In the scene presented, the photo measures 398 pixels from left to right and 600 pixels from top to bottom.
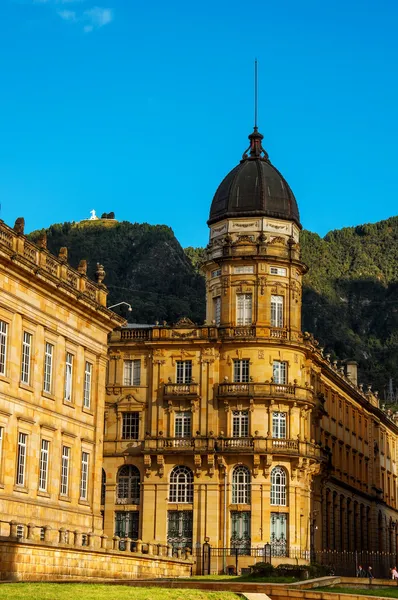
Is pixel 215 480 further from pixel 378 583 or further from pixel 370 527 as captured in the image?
pixel 370 527

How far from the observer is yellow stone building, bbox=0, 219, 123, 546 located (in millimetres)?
50531

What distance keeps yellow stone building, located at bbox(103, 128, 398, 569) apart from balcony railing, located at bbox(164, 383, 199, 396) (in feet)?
0.29

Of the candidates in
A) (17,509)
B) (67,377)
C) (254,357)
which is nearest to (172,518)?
(254,357)

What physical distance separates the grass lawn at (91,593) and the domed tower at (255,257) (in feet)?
155

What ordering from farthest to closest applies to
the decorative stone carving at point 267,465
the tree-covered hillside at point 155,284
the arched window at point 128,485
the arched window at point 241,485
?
the tree-covered hillside at point 155,284 < the arched window at point 128,485 < the arched window at point 241,485 < the decorative stone carving at point 267,465

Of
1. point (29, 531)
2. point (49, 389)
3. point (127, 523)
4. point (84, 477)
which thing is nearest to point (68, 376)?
point (49, 389)

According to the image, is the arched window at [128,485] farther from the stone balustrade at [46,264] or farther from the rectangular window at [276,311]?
the stone balustrade at [46,264]

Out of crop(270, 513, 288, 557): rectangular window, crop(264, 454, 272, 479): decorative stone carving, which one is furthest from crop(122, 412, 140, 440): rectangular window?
crop(270, 513, 288, 557): rectangular window

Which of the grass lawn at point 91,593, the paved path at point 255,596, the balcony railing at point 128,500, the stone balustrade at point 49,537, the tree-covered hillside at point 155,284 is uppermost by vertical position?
the tree-covered hillside at point 155,284

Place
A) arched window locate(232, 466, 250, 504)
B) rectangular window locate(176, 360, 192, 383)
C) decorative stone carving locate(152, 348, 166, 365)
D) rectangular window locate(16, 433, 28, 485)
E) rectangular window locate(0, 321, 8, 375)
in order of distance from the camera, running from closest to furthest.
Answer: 1. rectangular window locate(0, 321, 8, 375)
2. rectangular window locate(16, 433, 28, 485)
3. arched window locate(232, 466, 250, 504)
4. rectangular window locate(176, 360, 192, 383)
5. decorative stone carving locate(152, 348, 166, 365)

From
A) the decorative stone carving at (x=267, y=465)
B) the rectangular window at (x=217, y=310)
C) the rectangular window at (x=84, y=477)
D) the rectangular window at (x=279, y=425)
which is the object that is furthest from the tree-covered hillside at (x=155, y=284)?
the rectangular window at (x=84, y=477)

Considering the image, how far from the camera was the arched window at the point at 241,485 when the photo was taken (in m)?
78.7

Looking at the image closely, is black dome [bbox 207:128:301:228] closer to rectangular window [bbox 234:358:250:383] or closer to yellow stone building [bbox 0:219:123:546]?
rectangular window [bbox 234:358:250:383]

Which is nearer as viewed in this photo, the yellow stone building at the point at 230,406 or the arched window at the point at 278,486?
the yellow stone building at the point at 230,406
